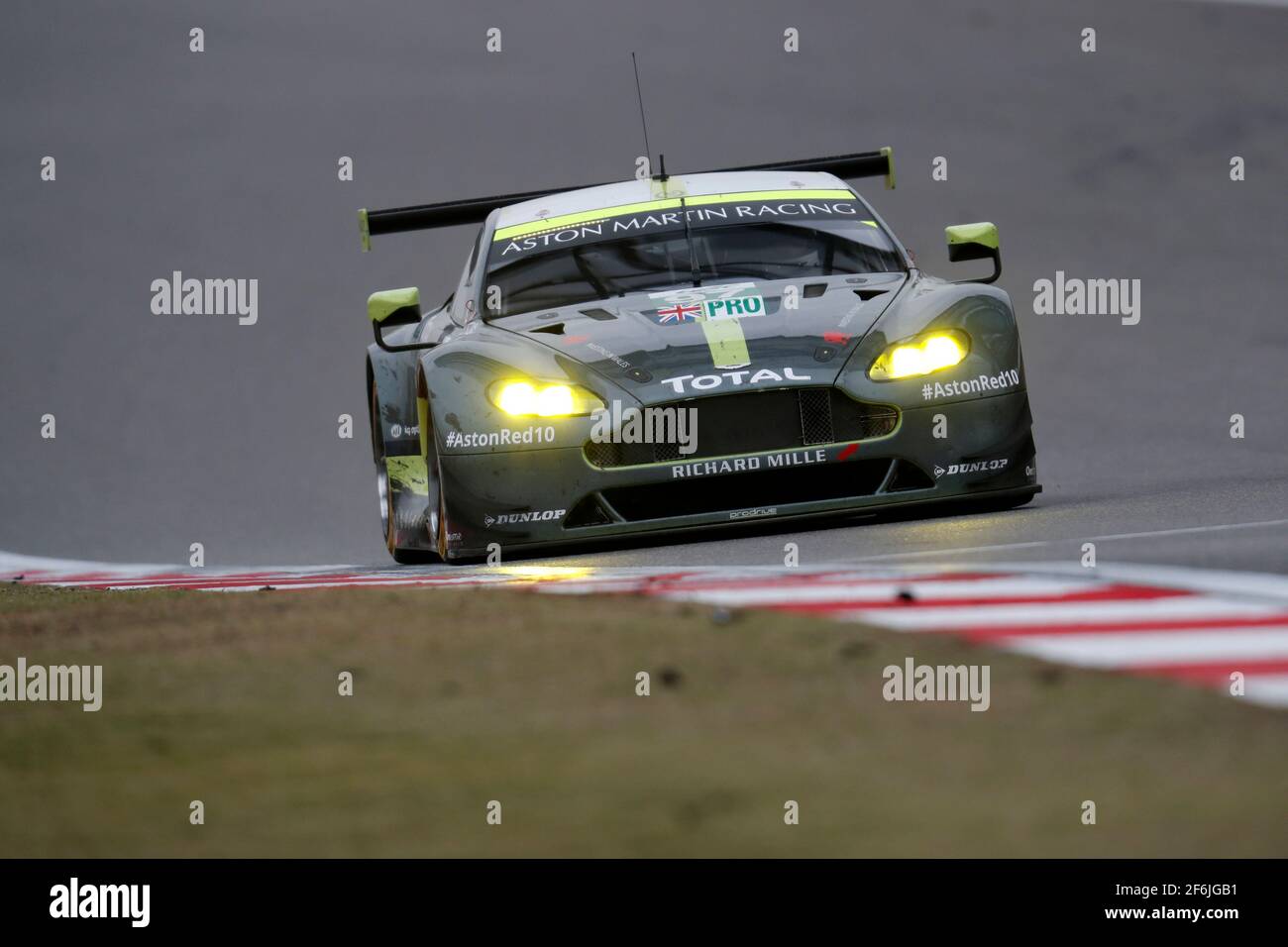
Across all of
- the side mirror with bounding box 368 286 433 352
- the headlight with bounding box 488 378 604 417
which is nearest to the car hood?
the headlight with bounding box 488 378 604 417

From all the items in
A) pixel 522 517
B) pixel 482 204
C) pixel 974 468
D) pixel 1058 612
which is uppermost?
pixel 482 204

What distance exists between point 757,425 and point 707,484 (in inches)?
9.8

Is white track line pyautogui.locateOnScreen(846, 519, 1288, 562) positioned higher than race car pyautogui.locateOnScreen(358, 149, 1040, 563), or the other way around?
race car pyautogui.locateOnScreen(358, 149, 1040, 563)

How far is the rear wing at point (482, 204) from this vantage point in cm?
968

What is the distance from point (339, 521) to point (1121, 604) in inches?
287

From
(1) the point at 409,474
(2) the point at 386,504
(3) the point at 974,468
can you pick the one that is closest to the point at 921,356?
(3) the point at 974,468

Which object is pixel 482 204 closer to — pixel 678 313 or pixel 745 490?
pixel 678 313

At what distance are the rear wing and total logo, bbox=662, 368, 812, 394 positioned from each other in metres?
2.62

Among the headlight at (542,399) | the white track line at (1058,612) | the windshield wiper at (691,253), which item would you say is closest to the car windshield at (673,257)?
the windshield wiper at (691,253)

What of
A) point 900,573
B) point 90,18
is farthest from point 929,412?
point 90,18

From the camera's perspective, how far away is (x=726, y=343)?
23.1 feet

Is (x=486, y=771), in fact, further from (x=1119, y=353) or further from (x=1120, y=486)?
(x=1119, y=353)

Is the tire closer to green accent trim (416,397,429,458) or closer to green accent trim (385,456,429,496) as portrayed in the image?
green accent trim (385,456,429,496)

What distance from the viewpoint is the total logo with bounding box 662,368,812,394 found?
687 centimetres
